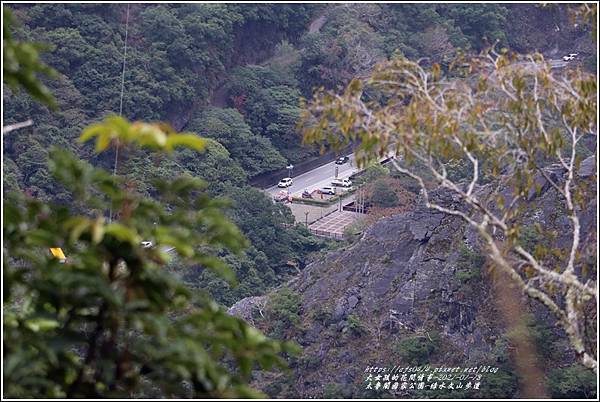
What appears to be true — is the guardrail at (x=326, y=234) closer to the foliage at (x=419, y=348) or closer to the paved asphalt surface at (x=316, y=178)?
the paved asphalt surface at (x=316, y=178)

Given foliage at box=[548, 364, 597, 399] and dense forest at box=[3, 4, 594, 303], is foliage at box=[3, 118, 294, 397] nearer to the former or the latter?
foliage at box=[548, 364, 597, 399]

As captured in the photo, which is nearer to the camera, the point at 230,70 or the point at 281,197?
the point at 281,197

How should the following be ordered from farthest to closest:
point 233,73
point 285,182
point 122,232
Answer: point 233,73, point 285,182, point 122,232

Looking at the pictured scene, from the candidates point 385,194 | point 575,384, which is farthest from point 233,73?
point 575,384

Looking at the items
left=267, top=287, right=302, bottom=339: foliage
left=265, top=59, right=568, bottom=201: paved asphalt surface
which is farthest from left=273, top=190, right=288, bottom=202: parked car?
left=267, top=287, right=302, bottom=339: foliage

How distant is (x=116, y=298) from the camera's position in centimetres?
115

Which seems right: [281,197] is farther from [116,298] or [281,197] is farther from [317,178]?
[116,298]

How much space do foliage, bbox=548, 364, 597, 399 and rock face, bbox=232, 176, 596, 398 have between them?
0.34 meters

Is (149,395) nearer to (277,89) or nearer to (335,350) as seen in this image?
(335,350)

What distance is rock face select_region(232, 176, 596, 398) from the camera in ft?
20.4

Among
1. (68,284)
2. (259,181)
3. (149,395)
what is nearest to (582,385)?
(149,395)

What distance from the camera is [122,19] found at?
1125cm

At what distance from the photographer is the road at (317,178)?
11.6m

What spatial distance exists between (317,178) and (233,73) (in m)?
1.82
